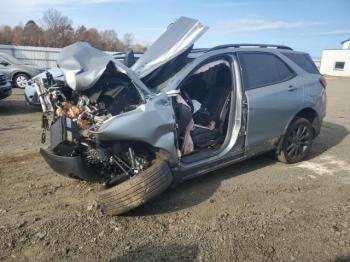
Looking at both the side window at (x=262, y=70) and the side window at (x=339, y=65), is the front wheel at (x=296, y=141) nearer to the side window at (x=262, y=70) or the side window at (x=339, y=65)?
the side window at (x=262, y=70)

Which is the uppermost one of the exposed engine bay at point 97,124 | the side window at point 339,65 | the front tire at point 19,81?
the exposed engine bay at point 97,124

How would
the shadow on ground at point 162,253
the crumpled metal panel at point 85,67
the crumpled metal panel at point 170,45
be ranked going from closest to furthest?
the shadow on ground at point 162,253 → the crumpled metal panel at point 85,67 → the crumpled metal panel at point 170,45

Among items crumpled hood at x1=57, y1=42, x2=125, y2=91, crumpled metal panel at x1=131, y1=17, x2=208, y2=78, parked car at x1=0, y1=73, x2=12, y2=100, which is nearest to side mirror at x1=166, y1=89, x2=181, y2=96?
crumpled metal panel at x1=131, y1=17, x2=208, y2=78

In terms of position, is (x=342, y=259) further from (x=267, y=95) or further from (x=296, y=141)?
(x=296, y=141)

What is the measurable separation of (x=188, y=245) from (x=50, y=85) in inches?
103

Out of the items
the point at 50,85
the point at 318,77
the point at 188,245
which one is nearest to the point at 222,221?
the point at 188,245

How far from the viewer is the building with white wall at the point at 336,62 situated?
44812mm

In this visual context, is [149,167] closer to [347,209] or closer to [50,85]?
[50,85]

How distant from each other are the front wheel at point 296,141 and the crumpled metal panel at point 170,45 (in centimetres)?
216

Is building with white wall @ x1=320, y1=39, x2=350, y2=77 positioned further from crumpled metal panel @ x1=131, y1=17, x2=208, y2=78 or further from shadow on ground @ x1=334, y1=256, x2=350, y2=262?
shadow on ground @ x1=334, y1=256, x2=350, y2=262

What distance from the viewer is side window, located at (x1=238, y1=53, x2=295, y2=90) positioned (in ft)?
16.1

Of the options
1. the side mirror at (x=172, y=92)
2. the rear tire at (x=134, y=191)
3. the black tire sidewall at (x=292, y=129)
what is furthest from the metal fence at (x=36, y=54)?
the rear tire at (x=134, y=191)

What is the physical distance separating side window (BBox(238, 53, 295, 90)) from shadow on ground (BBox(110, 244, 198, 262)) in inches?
95.6

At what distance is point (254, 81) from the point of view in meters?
4.94
